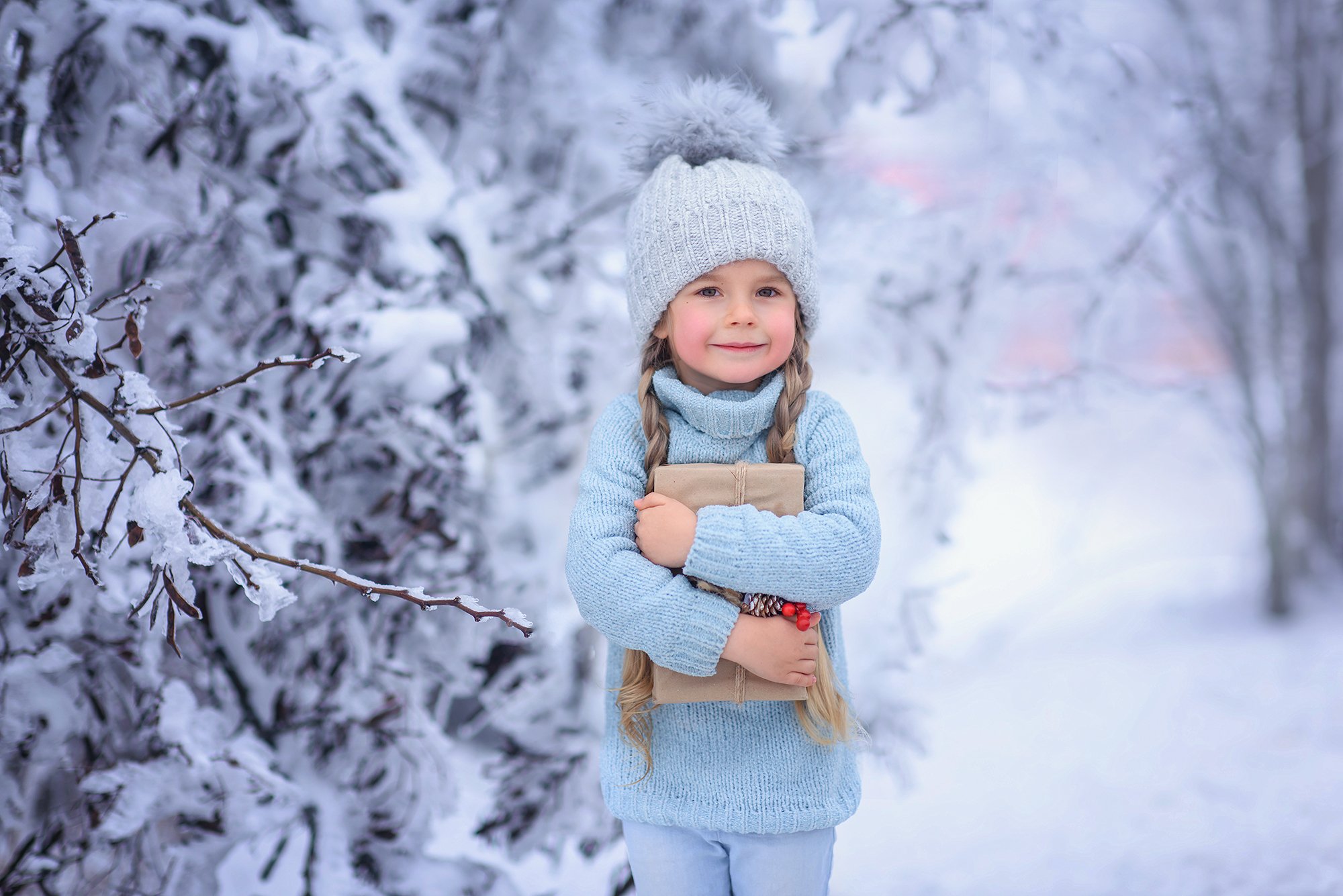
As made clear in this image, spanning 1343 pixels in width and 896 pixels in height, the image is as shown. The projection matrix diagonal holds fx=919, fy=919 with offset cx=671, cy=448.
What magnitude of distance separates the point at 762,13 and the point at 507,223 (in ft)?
3.01

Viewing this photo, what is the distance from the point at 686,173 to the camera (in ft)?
4.69

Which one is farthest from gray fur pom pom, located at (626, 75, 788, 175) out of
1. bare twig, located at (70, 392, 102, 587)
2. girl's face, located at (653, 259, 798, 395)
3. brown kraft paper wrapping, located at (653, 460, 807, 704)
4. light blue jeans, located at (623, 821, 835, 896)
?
light blue jeans, located at (623, 821, 835, 896)

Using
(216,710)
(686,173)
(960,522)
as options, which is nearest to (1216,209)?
(960,522)

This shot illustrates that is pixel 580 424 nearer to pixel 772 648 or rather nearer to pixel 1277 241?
pixel 772 648

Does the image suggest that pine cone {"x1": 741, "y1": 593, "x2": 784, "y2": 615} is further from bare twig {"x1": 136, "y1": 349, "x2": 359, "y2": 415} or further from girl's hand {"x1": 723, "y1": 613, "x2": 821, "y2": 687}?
bare twig {"x1": 136, "y1": 349, "x2": 359, "y2": 415}

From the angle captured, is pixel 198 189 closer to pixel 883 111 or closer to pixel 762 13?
pixel 762 13

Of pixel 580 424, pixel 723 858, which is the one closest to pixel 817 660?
pixel 723 858

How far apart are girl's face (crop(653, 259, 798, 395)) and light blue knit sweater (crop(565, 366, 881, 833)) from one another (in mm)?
54

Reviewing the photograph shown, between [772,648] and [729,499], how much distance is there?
0.22m

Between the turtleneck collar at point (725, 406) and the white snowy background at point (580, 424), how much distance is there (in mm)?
618

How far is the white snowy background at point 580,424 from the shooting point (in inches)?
74.0

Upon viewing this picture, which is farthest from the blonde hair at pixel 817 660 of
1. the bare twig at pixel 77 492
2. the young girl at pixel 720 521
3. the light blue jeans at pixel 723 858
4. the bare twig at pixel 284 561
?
the bare twig at pixel 77 492

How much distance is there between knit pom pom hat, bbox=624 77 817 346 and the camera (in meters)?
1.37

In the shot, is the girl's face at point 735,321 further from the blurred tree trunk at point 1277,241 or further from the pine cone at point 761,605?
the blurred tree trunk at point 1277,241
